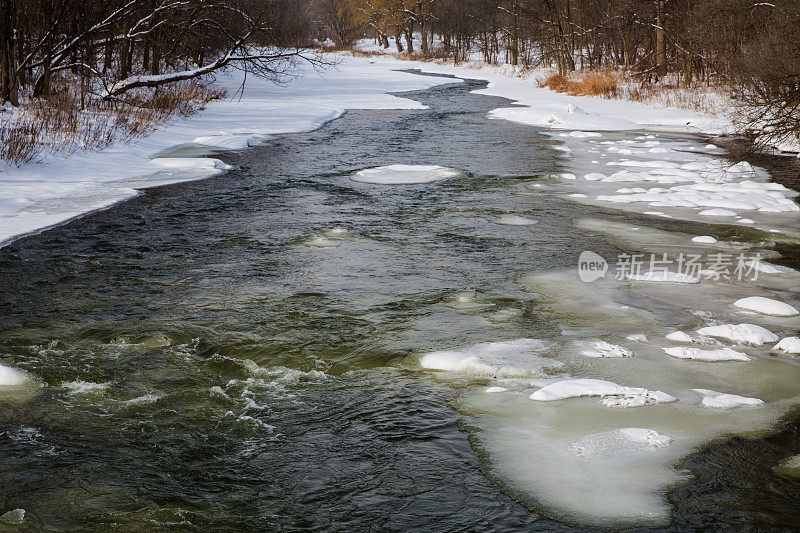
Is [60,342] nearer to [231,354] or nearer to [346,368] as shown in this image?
[231,354]

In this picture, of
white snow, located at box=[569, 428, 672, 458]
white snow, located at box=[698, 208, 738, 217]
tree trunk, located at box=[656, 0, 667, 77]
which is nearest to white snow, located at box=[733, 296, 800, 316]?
white snow, located at box=[569, 428, 672, 458]

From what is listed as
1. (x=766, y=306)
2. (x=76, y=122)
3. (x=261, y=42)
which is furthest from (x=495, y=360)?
(x=261, y=42)

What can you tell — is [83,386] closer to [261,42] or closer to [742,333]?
[742,333]

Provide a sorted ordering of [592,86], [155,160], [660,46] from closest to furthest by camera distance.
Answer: [155,160] → [660,46] → [592,86]

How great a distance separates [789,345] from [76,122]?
41.9 feet

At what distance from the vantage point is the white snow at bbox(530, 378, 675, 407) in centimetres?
427

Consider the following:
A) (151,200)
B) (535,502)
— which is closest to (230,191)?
(151,200)

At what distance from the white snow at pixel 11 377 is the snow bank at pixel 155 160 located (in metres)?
3.69

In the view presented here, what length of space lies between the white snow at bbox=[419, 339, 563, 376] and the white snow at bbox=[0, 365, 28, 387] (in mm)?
2589

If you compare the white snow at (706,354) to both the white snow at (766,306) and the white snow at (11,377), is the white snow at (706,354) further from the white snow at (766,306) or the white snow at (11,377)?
the white snow at (11,377)

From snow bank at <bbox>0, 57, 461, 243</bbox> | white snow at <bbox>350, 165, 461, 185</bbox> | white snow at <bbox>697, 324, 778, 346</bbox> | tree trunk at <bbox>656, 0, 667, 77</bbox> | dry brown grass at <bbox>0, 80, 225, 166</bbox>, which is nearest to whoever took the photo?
white snow at <bbox>697, 324, 778, 346</bbox>

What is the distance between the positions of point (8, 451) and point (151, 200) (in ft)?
22.7

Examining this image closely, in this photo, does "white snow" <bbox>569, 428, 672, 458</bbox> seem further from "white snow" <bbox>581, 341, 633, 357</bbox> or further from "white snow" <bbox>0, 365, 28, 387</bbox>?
"white snow" <bbox>0, 365, 28, 387</bbox>

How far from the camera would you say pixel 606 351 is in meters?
4.99
